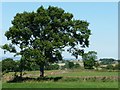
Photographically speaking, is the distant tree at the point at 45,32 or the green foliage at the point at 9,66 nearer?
the distant tree at the point at 45,32

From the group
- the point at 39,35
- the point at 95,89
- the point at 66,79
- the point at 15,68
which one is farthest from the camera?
the point at 15,68

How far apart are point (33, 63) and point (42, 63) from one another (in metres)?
1.01

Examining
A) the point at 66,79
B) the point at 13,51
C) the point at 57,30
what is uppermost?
the point at 57,30

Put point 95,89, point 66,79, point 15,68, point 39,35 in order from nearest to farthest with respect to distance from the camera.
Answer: point 95,89 → point 66,79 → point 39,35 → point 15,68

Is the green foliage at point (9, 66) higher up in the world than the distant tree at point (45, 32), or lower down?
lower down

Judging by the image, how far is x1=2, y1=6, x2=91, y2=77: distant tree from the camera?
1510 inches

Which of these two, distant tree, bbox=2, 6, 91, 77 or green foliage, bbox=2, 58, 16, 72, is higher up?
distant tree, bbox=2, 6, 91, 77

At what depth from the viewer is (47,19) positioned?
3850 centimetres

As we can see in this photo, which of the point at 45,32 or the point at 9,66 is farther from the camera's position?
the point at 9,66

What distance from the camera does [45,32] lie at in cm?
3884

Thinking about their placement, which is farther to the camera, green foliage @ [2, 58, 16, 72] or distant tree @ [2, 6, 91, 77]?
green foliage @ [2, 58, 16, 72]

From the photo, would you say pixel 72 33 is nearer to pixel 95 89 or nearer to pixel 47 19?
pixel 47 19

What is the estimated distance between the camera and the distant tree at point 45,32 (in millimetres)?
38344

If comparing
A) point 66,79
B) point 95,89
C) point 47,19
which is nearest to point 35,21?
point 47,19
